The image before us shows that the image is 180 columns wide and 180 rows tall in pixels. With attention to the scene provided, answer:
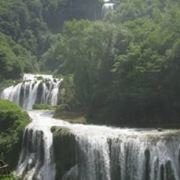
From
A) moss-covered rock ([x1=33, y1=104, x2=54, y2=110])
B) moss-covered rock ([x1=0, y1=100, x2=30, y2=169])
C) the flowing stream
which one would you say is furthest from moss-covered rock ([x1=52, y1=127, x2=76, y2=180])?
moss-covered rock ([x1=33, y1=104, x2=54, y2=110])

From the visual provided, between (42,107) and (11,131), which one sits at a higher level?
(42,107)

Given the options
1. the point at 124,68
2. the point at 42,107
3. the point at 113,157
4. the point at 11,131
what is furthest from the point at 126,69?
the point at 42,107

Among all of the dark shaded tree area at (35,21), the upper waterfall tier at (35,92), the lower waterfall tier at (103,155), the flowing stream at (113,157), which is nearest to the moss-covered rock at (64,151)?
the lower waterfall tier at (103,155)

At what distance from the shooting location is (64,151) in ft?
106

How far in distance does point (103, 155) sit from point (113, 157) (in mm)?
628

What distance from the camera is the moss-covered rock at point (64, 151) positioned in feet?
105

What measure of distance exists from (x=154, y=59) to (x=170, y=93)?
3009 mm

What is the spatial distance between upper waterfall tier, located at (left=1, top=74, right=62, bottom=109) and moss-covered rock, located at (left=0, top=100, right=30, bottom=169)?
15541 millimetres

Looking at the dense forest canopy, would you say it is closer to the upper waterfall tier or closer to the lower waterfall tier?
the upper waterfall tier

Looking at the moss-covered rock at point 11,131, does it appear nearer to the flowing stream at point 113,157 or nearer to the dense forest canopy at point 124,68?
the flowing stream at point 113,157

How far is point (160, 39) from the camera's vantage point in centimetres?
4019

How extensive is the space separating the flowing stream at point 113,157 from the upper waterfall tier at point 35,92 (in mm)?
20509

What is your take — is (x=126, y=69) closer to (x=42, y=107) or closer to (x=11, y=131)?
(x=11, y=131)

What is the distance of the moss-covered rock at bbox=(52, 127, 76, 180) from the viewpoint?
31875 mm
